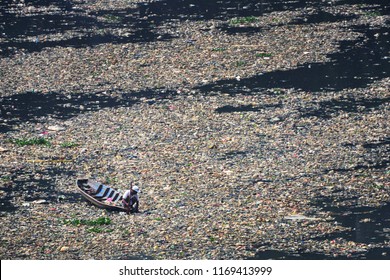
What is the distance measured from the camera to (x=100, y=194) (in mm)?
16297

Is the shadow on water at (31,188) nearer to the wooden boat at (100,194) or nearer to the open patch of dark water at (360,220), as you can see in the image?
the wooden boat at (100,194)

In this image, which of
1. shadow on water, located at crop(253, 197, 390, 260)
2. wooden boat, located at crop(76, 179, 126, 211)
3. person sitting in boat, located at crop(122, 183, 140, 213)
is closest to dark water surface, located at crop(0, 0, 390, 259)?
shadow on water, located at crop(253, 197, 390, 260)

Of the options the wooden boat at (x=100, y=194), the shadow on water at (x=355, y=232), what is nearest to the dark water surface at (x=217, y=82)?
the shadow on water at (x=355, y=232)

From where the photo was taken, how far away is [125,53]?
85.6ft

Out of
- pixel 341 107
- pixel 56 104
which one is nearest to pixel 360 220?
pixel 341 107

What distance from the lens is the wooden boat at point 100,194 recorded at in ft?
51.8

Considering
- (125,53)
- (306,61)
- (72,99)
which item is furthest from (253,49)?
(72,99)

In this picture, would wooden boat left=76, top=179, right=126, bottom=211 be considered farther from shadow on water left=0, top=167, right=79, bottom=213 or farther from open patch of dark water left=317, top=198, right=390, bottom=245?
open patch of dark water left=317, top=198, right=390, bottom=245

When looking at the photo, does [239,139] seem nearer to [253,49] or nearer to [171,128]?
[171,128]

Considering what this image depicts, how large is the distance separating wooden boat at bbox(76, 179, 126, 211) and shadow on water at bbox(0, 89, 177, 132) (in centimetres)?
473

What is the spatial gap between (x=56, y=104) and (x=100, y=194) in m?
6.36

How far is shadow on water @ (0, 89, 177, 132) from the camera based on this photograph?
69.6 feet

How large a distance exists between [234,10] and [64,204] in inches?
627
